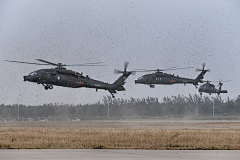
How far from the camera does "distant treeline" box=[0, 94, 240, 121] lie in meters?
135

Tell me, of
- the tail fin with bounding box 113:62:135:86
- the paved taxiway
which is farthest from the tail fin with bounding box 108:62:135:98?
the paved taxiway

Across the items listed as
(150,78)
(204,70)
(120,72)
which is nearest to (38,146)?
(120,72)

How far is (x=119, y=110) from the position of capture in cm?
13662

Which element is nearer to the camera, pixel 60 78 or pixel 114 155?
pixel 114 155

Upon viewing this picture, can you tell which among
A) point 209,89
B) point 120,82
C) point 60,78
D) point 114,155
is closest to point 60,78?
point 60,78

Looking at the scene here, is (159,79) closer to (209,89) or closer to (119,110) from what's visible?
(209,89)

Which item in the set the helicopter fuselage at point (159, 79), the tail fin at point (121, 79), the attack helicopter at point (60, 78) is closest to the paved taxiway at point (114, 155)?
the attack helicopter at point (60, 78)

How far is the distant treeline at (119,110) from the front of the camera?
134875 millimetres

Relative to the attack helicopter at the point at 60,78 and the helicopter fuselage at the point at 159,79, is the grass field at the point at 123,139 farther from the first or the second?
the helicopter fuselage at the point at 159,79

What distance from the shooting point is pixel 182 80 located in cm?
7469

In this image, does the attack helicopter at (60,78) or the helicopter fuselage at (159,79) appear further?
the helicopter fuselage at (159,79)

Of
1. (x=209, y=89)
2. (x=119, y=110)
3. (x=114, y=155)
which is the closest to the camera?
(x=114, y=155)

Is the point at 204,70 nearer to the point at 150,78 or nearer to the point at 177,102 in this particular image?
the point at 150,78

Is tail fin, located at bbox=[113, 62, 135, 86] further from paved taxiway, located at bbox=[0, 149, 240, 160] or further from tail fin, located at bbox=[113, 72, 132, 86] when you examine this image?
paved taxiway, located at bbox=[0, 149, 240, 160]
